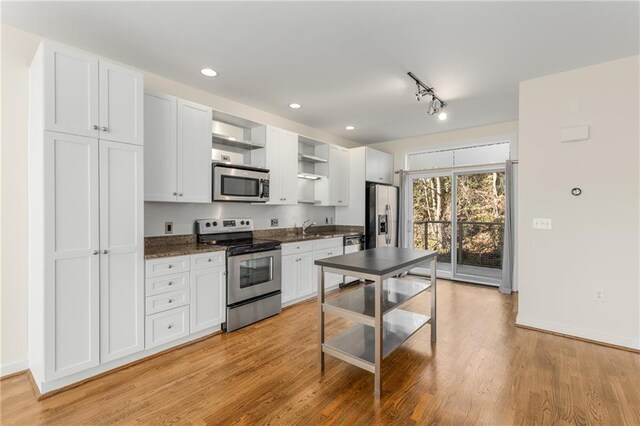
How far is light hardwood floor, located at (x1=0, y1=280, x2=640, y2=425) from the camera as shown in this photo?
6.38 feet

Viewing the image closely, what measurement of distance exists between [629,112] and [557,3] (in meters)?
1.59

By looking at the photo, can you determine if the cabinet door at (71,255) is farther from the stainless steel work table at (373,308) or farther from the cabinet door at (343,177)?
the cabinet door at (343,177)

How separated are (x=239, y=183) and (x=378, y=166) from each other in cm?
293

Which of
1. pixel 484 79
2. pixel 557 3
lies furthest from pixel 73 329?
pixel 484 79

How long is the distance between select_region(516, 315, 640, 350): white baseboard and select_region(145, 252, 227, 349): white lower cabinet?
3380 millimetres

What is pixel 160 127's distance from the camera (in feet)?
9.89

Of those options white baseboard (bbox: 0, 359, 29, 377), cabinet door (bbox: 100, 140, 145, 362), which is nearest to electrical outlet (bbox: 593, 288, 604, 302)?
cabinet door (bbox: 100, 140, 145, 362)

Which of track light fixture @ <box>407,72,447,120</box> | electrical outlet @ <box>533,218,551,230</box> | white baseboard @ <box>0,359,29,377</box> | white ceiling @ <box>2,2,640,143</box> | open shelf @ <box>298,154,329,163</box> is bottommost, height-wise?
white baseboard @ <box>0,359,29,377</box>

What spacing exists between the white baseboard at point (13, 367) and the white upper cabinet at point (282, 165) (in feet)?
9.13

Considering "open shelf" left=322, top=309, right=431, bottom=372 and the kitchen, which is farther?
"open shelf" left=322, top=309, right=431, bottom=372

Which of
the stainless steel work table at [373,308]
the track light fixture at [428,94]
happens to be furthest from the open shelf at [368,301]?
the track light fixture at [428,94]

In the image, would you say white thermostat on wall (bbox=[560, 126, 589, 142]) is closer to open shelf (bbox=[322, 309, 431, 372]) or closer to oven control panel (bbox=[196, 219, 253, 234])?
open shelf (bbox=[322, 309, 431, 372])

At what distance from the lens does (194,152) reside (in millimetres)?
3297

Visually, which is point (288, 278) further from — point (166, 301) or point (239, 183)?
point (166, 301)
